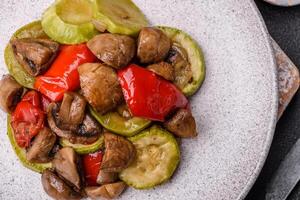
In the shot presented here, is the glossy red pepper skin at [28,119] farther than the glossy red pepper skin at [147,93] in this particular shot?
Yes

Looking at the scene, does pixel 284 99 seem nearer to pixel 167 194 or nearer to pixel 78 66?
pixel 167 194

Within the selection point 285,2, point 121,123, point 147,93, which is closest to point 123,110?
point 121,123

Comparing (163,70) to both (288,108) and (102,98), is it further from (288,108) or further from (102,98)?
(288,108)

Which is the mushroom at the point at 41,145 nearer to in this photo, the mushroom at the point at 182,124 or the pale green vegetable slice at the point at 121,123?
the pale green vegetable slice at the point at 121,123

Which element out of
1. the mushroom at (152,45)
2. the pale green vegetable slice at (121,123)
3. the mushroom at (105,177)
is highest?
the mushroom at (152,45)

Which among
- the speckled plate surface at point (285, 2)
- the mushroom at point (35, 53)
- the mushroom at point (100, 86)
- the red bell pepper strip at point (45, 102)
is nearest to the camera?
the mushroom at point (100, 86)

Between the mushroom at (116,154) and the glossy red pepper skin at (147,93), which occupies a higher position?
the glossy red pepper skin at (147,93)

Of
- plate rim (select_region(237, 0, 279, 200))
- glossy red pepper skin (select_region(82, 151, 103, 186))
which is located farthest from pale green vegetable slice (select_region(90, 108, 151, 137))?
plate rim (select_region(237, 0, 279, 200))

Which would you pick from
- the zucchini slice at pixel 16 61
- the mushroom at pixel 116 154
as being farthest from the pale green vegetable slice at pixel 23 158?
the mushroom at pixel 116 154
